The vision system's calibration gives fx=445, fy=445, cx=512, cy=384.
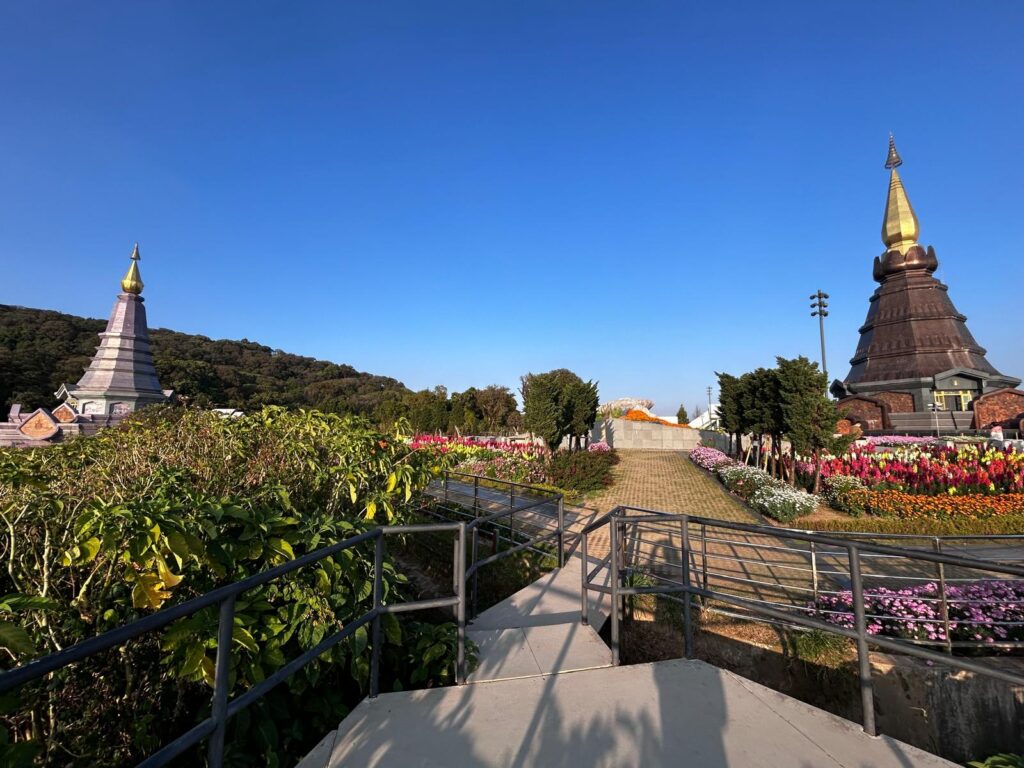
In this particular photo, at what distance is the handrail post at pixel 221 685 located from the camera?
1.57 meters

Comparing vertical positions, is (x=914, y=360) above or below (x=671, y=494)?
above

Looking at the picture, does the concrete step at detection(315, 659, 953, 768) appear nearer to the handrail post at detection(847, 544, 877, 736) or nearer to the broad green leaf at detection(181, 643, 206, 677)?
the handrail post at detection(847, 544, 877, 736)

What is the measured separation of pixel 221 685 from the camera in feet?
5.32

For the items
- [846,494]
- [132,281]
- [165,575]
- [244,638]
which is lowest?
[846,494]

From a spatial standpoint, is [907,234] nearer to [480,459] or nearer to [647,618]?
[480,459]

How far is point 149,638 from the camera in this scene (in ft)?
7.54

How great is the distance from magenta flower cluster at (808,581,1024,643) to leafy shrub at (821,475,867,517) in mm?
5513

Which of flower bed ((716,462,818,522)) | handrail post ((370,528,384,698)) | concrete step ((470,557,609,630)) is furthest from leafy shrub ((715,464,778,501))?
handrail post ((370,528,384,698))

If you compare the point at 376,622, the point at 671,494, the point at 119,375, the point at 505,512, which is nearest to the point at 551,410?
the point at 671,494

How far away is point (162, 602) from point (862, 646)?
3634 millimetres

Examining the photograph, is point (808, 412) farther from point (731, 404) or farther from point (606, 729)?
point (606, 729)

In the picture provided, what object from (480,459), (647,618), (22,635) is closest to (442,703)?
(22,635)

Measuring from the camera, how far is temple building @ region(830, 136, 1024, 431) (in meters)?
28.4

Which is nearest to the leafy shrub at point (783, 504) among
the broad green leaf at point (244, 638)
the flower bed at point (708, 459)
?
the flower bed at point (708, 459)
